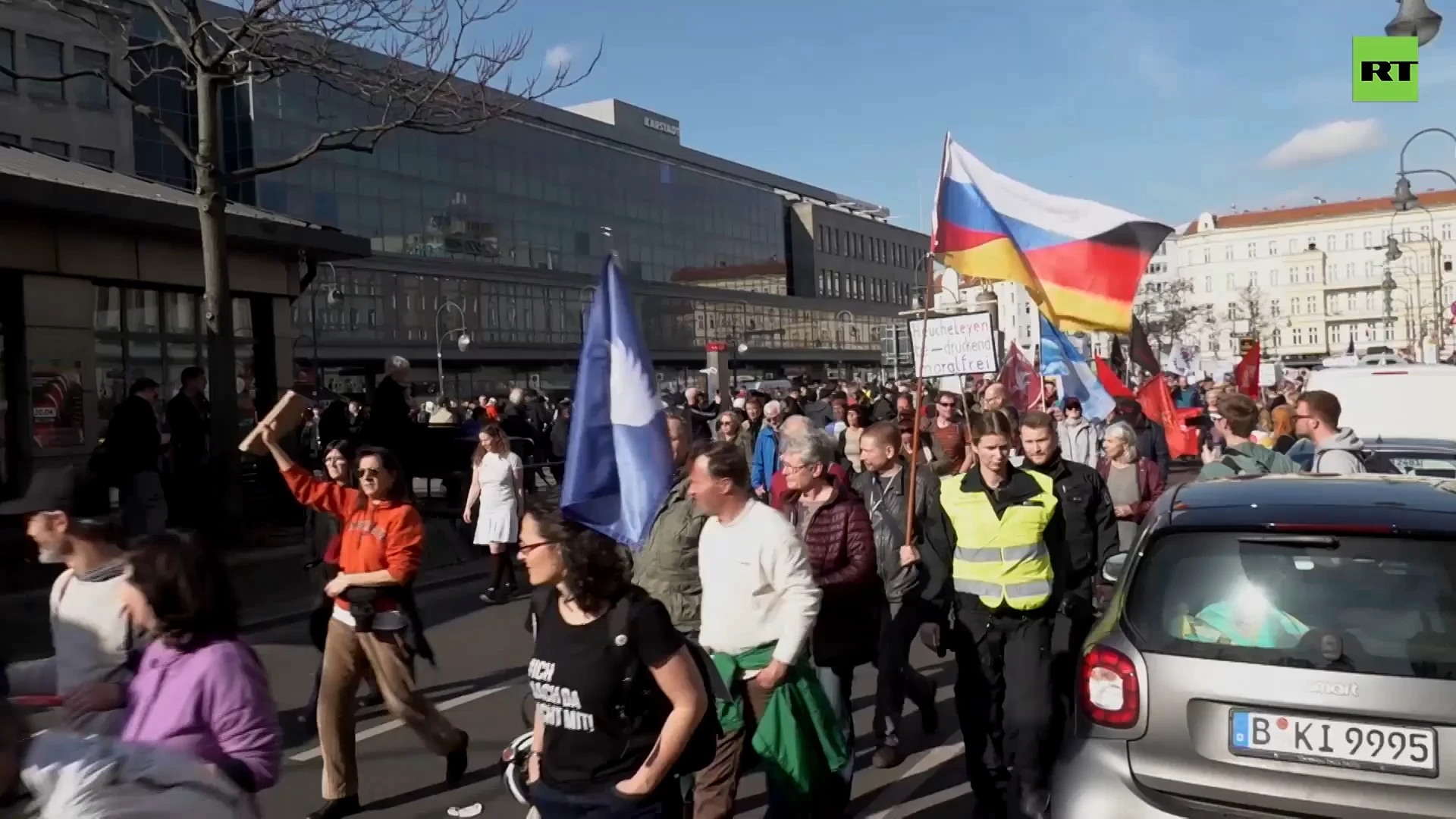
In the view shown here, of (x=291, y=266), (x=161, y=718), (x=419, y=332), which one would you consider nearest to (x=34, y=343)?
(x=291, y=266)

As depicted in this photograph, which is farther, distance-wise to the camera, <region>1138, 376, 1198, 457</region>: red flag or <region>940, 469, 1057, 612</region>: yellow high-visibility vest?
<region>1138, 376, 1198, 457</region>: red flag

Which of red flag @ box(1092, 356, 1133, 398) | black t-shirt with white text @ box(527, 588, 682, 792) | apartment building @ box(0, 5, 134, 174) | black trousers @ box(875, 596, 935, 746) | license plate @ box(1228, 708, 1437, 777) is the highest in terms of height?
apartment building @ box(0, 5, 134, 174)

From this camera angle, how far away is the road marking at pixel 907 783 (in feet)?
18.1

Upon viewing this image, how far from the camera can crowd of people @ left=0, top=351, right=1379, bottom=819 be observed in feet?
10.1

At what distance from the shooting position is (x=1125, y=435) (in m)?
7.70

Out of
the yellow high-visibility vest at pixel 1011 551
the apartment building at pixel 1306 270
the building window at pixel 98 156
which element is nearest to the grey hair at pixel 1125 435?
the yellow high-visibility vest at pixel 1011 551

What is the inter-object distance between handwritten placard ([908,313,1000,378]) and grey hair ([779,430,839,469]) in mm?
9924

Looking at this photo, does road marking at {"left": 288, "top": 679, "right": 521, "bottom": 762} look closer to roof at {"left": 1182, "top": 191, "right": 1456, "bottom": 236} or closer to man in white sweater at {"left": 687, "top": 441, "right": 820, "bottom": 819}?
Answer: man in white sweater at {"left": 687, "top": 441, "right": 820, "bottom": 819}

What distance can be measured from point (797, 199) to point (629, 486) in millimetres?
90768

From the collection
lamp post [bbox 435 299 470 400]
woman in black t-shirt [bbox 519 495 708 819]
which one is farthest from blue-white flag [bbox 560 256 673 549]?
lamp post [bbox 435 299 470 400]

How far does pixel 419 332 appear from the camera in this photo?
2100 inches

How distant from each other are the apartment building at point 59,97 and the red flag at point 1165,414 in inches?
1239

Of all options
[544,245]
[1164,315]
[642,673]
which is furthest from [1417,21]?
[1164,315]

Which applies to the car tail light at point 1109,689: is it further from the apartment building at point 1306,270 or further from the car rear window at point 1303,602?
the apartment building at point 1306,270
